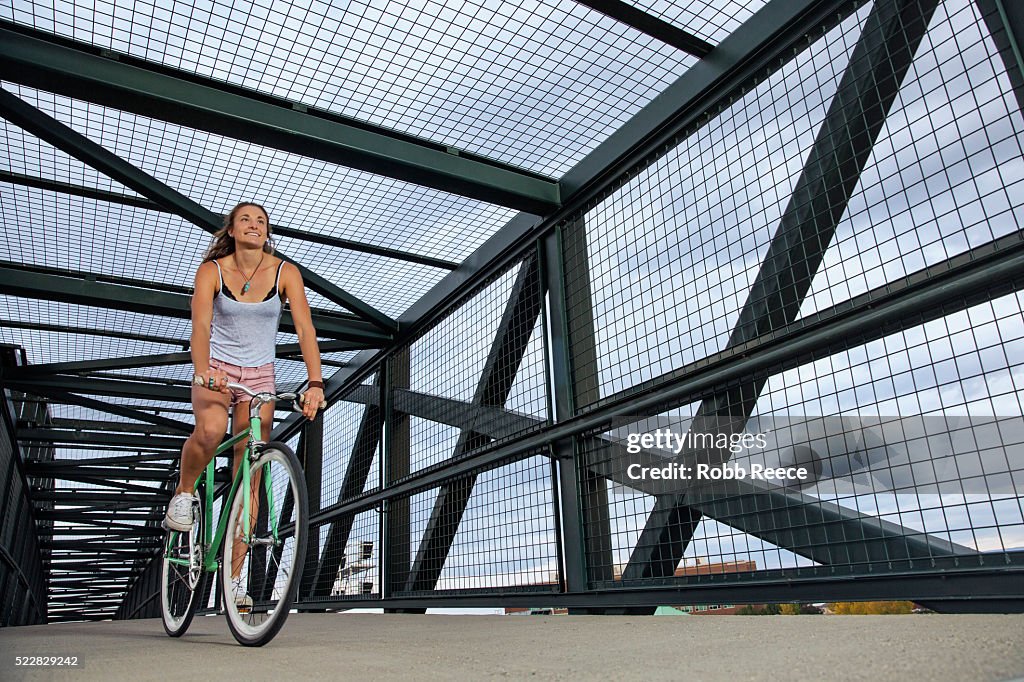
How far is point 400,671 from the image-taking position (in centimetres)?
131

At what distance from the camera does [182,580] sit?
276 centimetres

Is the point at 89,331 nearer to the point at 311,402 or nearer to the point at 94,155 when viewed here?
the point at 94,155

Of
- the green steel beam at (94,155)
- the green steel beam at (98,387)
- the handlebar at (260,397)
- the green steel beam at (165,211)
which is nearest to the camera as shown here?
the handlebar at (260,397)

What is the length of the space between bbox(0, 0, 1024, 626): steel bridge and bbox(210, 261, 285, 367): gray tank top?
4.97ft

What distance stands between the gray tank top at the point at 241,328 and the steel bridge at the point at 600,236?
152 cm

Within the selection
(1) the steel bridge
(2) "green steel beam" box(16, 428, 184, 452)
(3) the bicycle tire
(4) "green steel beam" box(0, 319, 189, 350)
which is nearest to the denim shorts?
(3) the bicycle tire

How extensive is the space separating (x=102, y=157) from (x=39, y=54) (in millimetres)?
768

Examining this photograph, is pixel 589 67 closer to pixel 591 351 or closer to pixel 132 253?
pixel 591 351

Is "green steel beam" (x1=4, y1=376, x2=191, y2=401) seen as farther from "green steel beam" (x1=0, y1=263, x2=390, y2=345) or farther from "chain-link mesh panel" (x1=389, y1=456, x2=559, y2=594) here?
"chain-link mesh panel" (x1=389, y1=456, x2=559, y2=594)

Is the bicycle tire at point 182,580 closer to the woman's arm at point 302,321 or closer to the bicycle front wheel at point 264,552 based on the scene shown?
the bicycle front wheel at point 264,552

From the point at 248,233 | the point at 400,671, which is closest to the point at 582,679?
the point at 400,671

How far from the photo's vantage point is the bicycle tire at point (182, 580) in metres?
2.63

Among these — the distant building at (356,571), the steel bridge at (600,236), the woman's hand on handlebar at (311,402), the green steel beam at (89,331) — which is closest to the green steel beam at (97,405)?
the green steel beam at (89,331)

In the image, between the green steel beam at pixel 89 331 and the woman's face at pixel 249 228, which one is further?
the green steel beam at pixel 89 331
